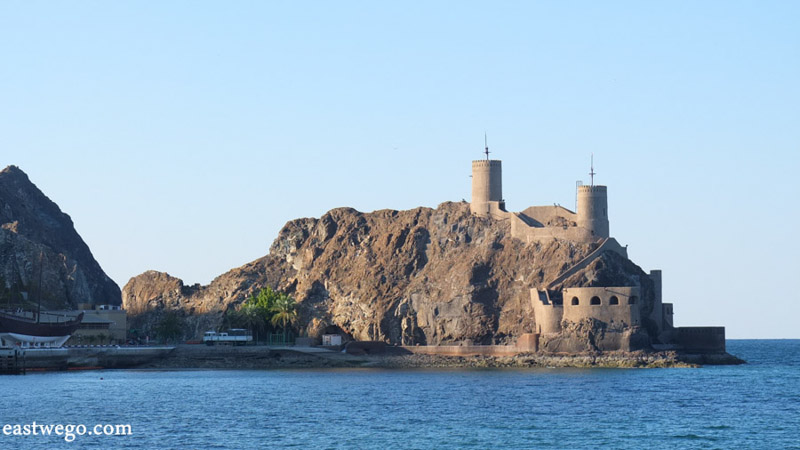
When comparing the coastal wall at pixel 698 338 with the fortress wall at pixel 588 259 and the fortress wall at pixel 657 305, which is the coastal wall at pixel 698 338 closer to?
the fortress wall at pixel 657 305

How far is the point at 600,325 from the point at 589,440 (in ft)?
203

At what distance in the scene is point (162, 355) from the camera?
14062cm

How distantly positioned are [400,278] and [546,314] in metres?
25.9

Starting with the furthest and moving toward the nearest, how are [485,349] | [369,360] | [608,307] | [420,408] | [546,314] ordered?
[369,360] < [485,349] < [546,314] < [608,307] < [420,408]

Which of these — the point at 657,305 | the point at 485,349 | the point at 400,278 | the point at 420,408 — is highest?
the point at 400,278

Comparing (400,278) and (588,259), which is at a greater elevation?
(588,259)

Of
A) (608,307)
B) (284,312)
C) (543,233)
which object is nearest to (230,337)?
(284,312)

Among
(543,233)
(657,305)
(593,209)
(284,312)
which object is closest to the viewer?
(657,305)

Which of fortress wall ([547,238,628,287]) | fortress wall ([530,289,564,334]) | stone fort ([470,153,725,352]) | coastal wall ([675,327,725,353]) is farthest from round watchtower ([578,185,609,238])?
coastal wall ([675,327,725,353])

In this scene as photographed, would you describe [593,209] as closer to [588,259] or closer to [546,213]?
[588,259]

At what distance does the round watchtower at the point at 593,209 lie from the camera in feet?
464

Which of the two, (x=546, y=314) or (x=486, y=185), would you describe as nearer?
(x=546, y=314)

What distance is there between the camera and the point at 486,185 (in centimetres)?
15112

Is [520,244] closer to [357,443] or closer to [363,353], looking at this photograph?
[363,353]
